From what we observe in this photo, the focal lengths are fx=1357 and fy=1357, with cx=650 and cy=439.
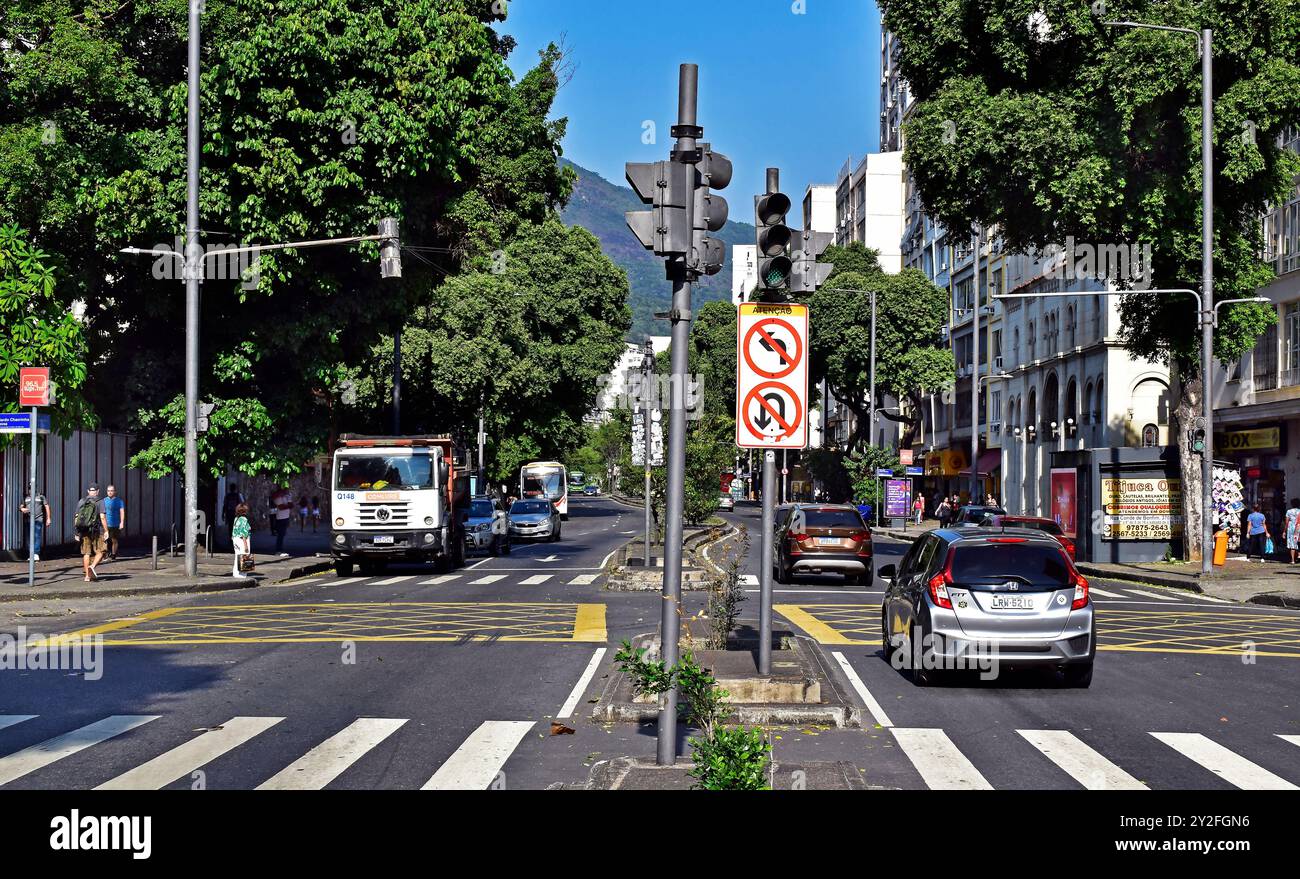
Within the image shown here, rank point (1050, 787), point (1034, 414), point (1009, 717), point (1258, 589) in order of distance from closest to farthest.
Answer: point (1050, 787)
point (1009, 717)
point (1258, 589)
point (1034, 414)

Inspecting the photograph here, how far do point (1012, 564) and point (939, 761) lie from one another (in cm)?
424

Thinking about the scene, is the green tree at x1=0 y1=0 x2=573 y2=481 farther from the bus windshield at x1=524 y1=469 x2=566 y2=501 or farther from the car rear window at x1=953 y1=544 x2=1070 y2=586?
the bus windshield at x1=524 y1=469 x2=566 y2=501

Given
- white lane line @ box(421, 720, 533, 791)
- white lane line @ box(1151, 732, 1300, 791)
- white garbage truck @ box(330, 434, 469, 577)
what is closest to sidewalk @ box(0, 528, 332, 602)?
white garbage truck @ box(330, 434, 469, 577)

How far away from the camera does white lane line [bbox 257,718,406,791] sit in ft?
28.8

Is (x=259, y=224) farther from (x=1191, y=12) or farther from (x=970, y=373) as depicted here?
(x=970, y=373)

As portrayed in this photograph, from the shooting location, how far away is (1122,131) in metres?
32.0

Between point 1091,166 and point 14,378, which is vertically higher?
point 1091,166

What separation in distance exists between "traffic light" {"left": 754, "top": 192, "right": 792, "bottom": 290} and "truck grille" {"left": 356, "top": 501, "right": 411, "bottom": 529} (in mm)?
21578

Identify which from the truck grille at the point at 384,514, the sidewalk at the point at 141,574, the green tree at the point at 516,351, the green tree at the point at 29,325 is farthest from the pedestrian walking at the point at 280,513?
the green tree at the point at 29,325

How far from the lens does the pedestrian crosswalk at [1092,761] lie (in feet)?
29.5

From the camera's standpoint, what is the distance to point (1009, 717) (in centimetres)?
1184

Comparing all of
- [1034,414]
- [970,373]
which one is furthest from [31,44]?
[970,373]
